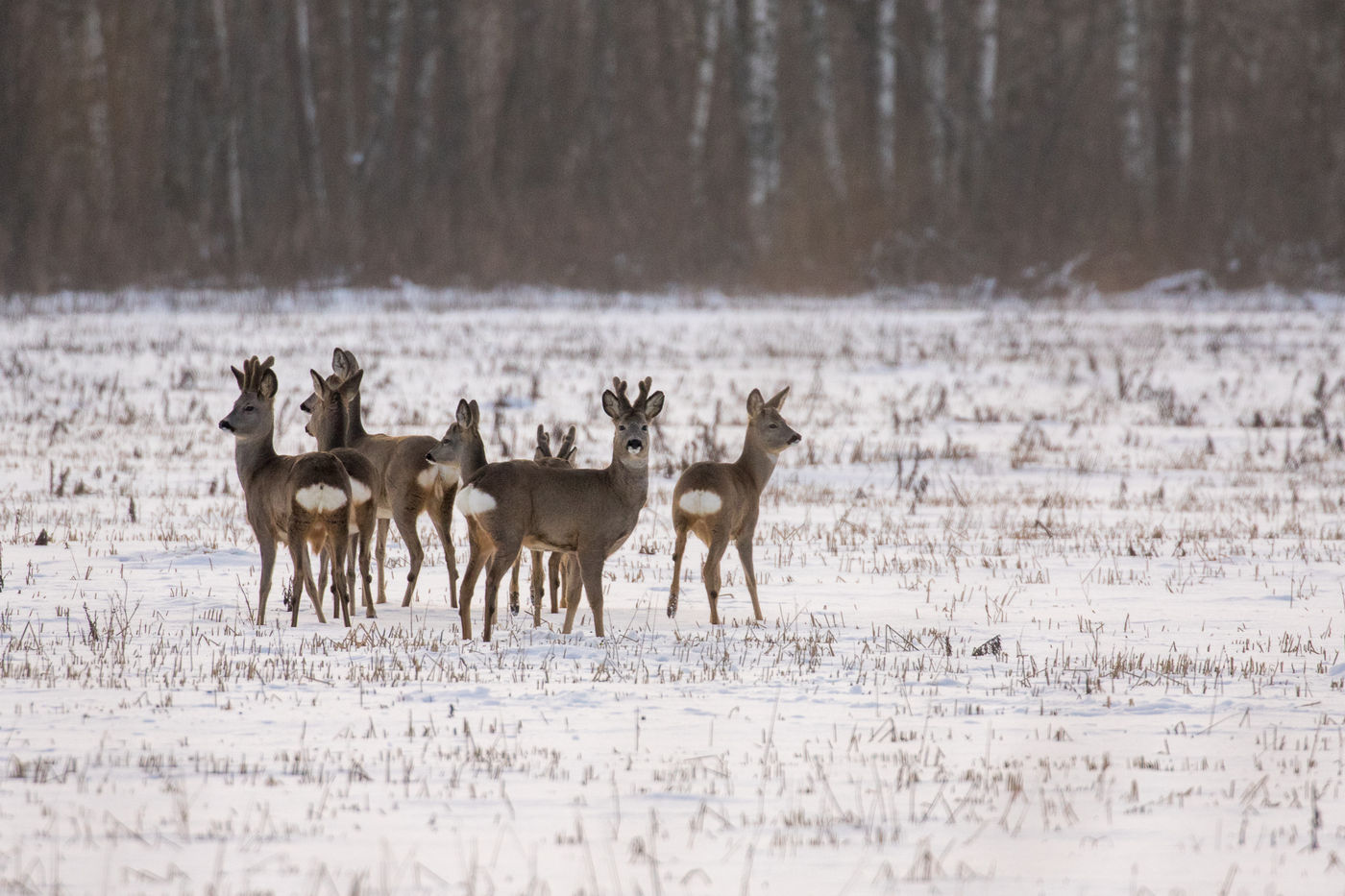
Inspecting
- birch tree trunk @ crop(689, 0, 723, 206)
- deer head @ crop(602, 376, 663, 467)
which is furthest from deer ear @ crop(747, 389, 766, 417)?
birch tree trunk @ crop(689, 0, 723, 206)

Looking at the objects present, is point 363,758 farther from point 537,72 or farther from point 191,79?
point 537,72

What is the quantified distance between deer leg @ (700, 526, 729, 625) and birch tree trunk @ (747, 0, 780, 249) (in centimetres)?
2936

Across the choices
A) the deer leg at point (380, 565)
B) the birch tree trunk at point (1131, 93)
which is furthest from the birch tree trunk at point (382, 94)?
the deer leg at point (380, 565)

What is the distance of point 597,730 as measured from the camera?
6.84 m

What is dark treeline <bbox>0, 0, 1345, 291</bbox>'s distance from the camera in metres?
37.5

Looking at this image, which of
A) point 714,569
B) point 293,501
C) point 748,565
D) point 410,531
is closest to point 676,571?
point 714,569

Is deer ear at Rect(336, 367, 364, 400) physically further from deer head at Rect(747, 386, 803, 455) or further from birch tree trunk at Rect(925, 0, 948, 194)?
birch tree trunk at Rect(925, 0, 948, 194)

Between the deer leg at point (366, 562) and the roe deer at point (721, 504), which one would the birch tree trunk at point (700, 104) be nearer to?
the roe deer at point (721, 504)

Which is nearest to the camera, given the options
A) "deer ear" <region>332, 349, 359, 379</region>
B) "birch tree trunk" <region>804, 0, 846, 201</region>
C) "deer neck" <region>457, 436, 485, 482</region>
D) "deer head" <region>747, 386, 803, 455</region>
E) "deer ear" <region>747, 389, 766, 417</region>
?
"deer neck" <region>457, 436, 485, 482</region>

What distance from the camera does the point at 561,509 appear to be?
9.05 m

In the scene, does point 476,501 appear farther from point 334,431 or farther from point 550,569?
Result: point 334,431

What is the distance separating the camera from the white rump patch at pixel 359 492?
30.9 feet

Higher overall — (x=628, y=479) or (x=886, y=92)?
(x=886, y=92)

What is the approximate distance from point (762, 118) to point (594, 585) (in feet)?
99.7
